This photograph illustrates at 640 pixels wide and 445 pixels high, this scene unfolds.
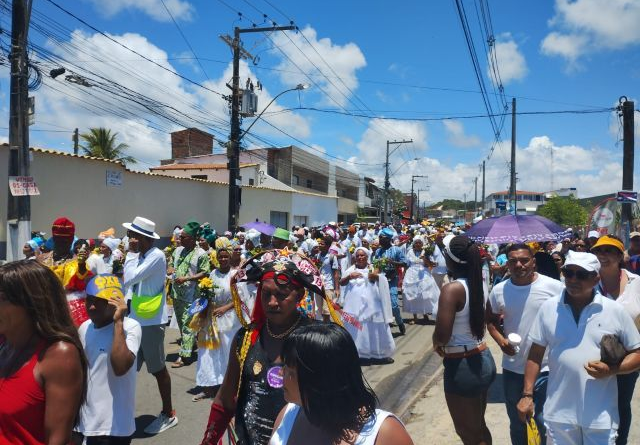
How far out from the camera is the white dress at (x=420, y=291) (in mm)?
10312

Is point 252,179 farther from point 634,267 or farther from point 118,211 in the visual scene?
point 634,267

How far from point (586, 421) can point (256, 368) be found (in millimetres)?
1956

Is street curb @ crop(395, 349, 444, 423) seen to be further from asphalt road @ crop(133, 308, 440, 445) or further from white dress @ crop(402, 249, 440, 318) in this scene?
white dress @ crop(402, 249, 440, 318)

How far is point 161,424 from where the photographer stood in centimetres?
486

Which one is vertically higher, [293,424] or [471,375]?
[293,424]

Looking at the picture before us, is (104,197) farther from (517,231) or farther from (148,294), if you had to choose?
(517,231)

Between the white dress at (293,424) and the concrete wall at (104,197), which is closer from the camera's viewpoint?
the white dress at (293,424)

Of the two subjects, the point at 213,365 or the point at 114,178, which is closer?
the point at 213,365

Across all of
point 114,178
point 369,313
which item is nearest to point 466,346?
point 369,313

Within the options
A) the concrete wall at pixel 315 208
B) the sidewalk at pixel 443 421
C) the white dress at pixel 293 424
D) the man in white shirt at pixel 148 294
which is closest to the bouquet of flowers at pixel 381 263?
the sidewalk at pixel 443 421

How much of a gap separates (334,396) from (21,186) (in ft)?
33.9

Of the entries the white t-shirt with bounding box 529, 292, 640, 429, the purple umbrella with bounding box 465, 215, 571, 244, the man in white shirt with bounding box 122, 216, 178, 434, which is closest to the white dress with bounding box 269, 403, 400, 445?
the white t-shirt with bounding box 529, 292, 640, 429

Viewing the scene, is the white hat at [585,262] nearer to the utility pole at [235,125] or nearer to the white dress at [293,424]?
the white dress at [293,424]

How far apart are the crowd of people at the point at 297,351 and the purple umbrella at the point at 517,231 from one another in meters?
0.29
